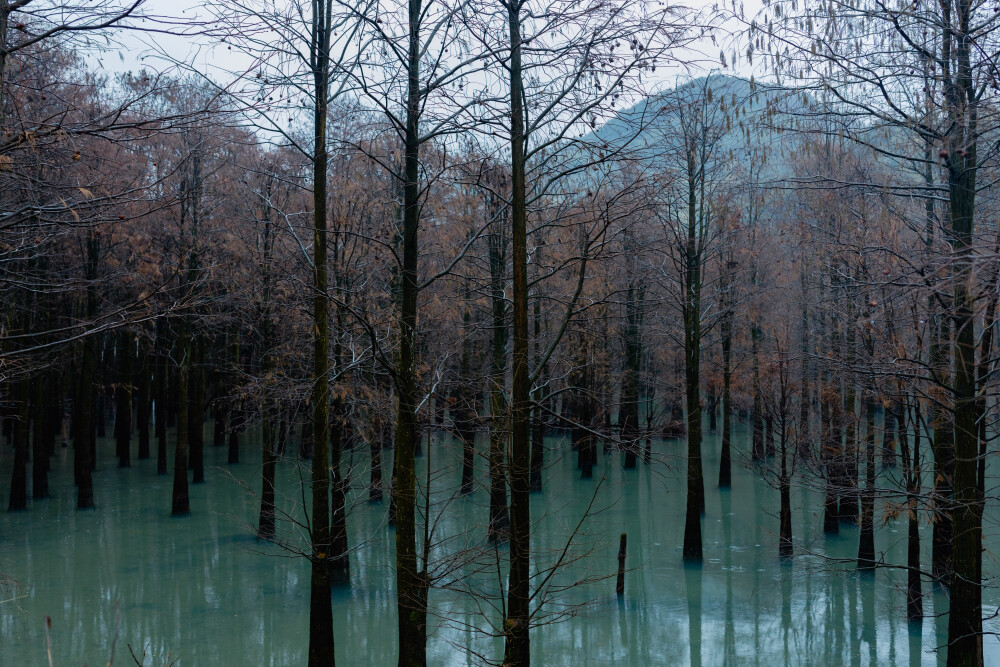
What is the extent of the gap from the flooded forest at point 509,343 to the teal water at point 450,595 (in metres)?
0.10

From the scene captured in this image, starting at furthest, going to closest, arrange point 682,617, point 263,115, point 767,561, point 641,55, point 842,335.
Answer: point 842,335 < point 767,561 < point 682,617 < point 263,115 < point 641,55

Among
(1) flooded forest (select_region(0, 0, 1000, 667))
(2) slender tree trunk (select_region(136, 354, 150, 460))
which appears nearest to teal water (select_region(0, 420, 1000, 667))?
(1) flooded forest (select_region(0, 0, 1000, 667))

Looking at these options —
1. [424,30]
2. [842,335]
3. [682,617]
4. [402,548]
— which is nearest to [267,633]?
[402,548]

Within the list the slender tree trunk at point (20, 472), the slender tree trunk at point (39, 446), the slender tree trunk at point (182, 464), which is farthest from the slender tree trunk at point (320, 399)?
the slender tree trunk at point (20, 472)

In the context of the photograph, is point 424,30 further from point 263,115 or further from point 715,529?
point 715,529

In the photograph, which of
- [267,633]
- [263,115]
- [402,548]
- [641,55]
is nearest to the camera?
[641,55]

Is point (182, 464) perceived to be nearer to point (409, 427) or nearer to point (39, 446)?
point (39, 446)

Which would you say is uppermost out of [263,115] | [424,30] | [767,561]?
[424,30]

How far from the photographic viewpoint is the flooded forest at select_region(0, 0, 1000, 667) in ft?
24.7

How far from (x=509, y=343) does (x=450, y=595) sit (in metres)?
6.48

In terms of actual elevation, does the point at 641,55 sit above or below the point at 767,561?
above

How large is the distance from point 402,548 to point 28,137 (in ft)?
17.6

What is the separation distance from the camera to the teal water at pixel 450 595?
40.5 ft

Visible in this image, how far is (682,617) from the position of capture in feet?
47.1
